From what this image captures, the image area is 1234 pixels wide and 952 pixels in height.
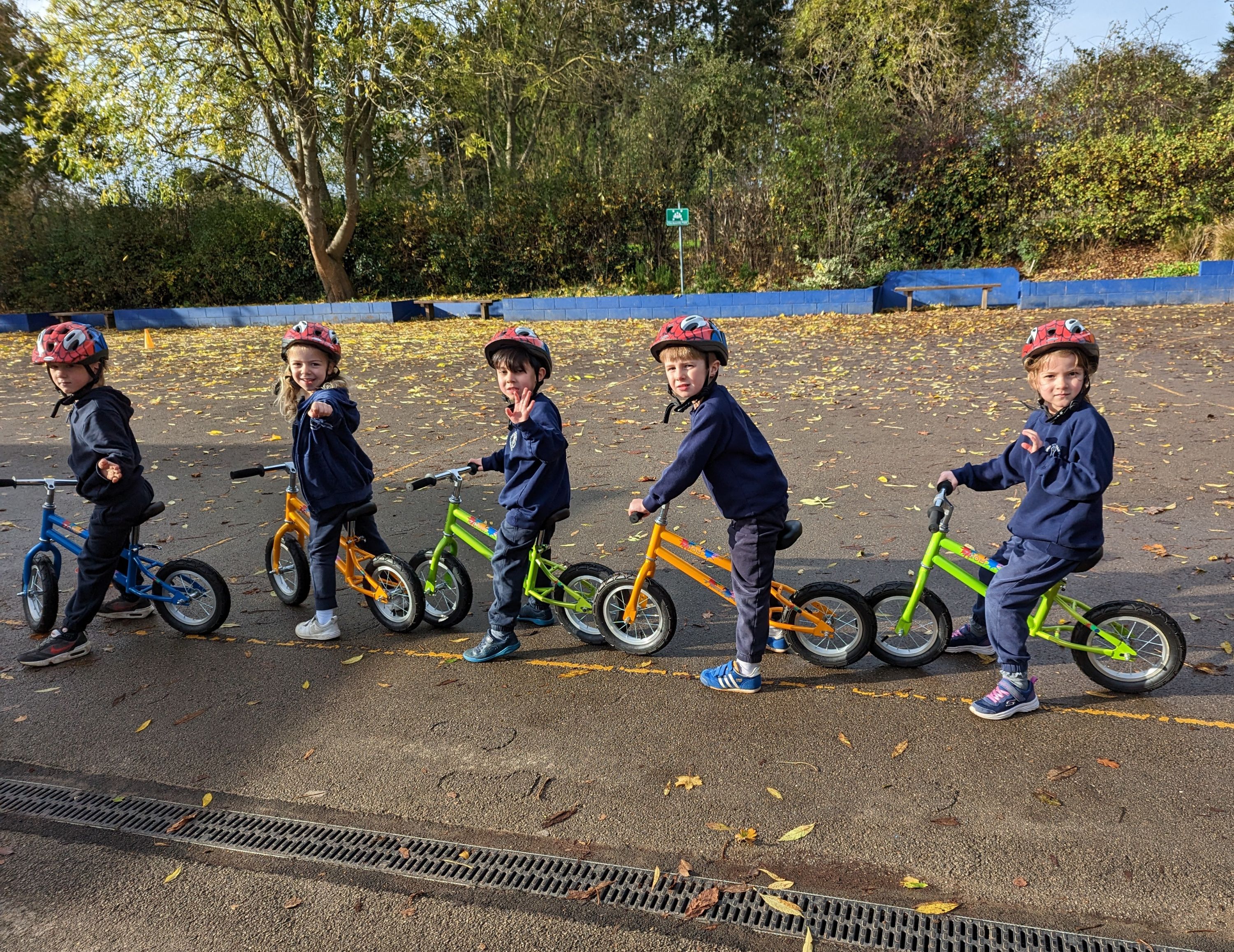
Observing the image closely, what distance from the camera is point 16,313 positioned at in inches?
950

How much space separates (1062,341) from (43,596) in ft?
17.3

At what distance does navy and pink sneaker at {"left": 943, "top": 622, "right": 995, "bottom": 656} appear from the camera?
13.2 ft

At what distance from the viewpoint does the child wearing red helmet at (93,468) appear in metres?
4.20

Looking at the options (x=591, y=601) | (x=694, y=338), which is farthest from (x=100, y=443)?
(x=694, y=338)

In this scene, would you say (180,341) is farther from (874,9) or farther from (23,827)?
(874,9)

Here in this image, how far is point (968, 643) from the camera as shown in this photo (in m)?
4.05

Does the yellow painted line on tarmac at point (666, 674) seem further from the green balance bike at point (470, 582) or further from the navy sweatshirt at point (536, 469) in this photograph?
the navy sweatshirt at point (536, 469)

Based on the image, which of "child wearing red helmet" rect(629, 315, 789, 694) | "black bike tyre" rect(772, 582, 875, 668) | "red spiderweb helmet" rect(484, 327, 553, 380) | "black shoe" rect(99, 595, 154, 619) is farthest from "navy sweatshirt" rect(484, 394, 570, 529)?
"black shoe" rect(99, 595, 154, 619)

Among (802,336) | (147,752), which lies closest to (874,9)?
(802,336)

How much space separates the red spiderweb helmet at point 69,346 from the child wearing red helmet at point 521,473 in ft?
6.57

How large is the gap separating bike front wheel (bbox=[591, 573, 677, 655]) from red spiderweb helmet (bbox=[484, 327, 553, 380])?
3.60 ft

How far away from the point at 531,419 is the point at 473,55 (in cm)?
2135

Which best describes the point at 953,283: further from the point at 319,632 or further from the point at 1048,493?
the point at 319,632

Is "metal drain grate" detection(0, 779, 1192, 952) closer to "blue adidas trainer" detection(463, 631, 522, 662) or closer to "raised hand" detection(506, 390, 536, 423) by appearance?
"blue adidas trainer" detection(463, 631, 522, 662)
